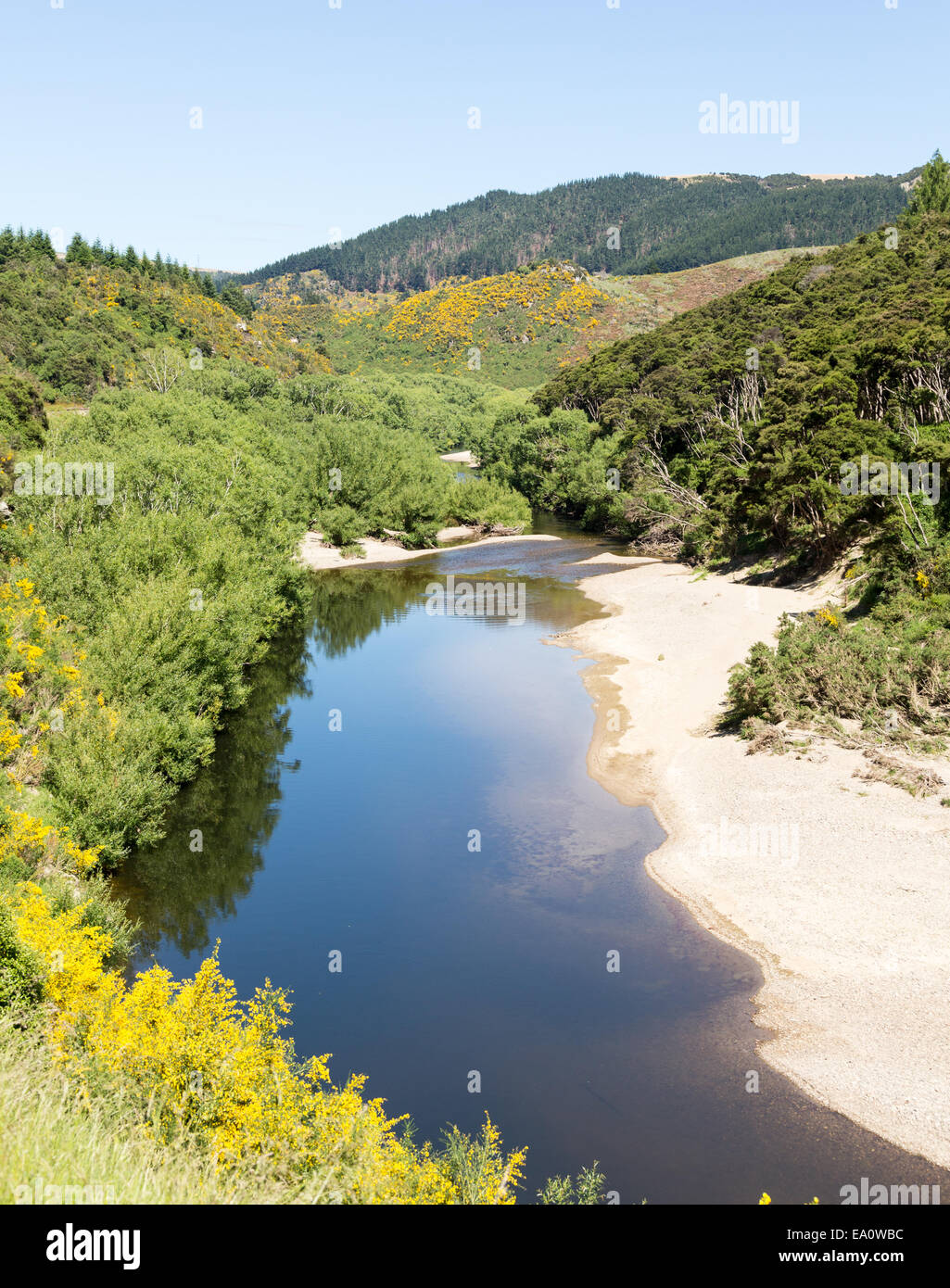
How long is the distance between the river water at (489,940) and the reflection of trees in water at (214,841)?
95 mm

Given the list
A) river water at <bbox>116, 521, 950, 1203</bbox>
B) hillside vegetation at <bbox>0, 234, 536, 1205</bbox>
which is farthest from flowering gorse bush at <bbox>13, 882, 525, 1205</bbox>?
river water at <bbox>116, 521, 950, 1203</bbox>

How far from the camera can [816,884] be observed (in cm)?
2144

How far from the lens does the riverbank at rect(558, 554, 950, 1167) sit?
15820 millimetres

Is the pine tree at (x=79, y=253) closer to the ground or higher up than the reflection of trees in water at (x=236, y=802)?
higher up

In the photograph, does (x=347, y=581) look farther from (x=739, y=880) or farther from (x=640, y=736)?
(x=739, y=880)

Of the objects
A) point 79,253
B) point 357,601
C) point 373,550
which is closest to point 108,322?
point 79,253

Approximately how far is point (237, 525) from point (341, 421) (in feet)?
153

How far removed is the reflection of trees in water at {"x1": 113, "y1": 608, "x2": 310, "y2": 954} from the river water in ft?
0.31

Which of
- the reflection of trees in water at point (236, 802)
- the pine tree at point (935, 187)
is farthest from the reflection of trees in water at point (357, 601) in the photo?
the pine tree at point (935, 187)

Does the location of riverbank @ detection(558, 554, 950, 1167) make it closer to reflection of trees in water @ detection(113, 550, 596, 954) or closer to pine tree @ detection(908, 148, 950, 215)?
reflection of trees in water @ detection(113, 550, 596, 954)

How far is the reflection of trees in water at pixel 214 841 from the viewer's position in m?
22.3

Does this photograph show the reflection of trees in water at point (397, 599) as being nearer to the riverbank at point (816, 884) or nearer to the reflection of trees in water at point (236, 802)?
the reflection of trees in water at point (236, 802)

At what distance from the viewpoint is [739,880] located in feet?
73.9
